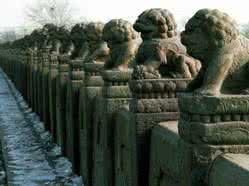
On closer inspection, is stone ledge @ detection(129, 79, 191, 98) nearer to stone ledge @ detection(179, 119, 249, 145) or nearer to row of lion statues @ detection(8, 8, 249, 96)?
row of lion statues @ detection(8, 8, 249, 96)

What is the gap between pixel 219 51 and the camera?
14.7 feet

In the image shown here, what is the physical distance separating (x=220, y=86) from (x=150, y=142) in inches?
68.9

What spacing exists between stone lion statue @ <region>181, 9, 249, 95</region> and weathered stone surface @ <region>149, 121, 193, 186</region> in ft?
1.64

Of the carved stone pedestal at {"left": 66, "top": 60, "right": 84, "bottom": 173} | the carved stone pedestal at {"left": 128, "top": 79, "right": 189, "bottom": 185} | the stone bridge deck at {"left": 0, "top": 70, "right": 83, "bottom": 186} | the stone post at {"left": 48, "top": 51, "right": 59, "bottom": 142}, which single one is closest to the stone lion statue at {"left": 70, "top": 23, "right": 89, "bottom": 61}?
the carved stone pedestal at {"left": 66, "top": 60, "right": 84, "bottom": 173}

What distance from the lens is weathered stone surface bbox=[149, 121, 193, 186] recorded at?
14.9 ft

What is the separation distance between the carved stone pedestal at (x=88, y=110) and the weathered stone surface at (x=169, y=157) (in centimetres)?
313

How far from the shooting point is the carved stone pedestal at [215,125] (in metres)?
4.14

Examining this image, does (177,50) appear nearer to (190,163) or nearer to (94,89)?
(190,163)

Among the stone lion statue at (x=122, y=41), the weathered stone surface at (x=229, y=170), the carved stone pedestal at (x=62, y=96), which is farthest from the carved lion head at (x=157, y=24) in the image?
the carved stone pedestal at (x=62, y=96)

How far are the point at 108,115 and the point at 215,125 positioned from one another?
141 inches

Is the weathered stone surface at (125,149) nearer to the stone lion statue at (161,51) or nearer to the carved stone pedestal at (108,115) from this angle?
the carved stone pedestal at (108,115)

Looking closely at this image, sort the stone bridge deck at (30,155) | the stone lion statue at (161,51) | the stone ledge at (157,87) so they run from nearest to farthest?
the stone ledge at (157,87) < the stone lion statue at (161,51) < the stone bridge deck at (30,155)

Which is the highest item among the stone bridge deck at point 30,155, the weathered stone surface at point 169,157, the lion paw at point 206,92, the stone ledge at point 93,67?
the lion paw at point 206,92

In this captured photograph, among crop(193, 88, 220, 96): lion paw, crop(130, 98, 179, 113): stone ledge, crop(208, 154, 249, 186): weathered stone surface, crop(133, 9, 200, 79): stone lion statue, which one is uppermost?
crop(133, 9, 200, 79): stone lion statue
